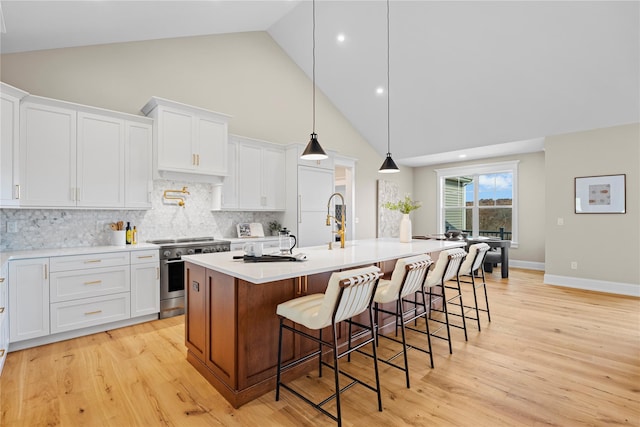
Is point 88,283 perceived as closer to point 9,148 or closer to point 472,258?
point 9,148

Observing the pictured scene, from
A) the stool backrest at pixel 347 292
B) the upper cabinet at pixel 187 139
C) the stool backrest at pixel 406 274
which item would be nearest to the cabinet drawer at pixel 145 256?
the upper cabinet at pixel 187 139

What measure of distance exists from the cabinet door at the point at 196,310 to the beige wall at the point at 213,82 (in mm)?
2711

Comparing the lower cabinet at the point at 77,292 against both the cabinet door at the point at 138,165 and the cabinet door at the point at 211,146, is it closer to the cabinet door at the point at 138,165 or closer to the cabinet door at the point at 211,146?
the cabinet door at the point at 138,165

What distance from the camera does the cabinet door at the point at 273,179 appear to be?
5105 mm

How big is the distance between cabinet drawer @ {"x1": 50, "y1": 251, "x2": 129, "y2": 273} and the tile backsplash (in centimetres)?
62

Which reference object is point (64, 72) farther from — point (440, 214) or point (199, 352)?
point (440, 214)

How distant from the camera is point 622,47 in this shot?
12.9ft

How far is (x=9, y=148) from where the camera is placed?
2.91 meters

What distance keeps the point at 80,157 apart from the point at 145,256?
126 centimetres

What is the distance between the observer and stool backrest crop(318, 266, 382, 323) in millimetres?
1797

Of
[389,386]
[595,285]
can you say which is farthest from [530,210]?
[389,386]

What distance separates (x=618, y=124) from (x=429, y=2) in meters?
3.51

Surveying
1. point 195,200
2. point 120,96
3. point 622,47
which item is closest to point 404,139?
point 622,47

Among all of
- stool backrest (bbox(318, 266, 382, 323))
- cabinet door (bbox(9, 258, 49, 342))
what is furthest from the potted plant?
stool backrest (bbox(318, 266, 382, 323))
